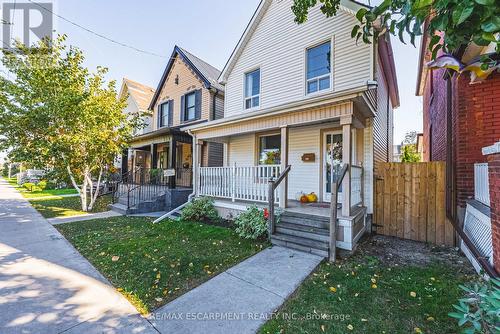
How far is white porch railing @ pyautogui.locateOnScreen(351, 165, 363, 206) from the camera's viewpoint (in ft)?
18.9

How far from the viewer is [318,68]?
24.7 ft

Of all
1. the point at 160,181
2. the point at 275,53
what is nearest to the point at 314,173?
the point at 275,53

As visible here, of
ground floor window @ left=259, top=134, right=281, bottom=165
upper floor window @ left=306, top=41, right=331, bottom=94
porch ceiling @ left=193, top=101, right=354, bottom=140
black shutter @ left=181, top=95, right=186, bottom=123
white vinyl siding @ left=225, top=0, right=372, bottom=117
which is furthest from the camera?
black shutter @ left=181, top=95, right=186, bottom=123

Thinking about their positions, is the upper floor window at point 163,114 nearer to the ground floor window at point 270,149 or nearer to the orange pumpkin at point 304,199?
the ground floor window at point 270,149

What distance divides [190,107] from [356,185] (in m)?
9.86

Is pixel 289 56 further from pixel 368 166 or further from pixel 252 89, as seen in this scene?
pixel 368 166

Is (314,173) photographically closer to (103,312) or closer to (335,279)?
(335,279)

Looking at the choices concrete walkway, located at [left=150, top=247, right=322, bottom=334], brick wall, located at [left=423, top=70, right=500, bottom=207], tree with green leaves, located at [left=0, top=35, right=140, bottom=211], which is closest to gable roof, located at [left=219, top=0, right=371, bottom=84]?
tree with green leaves, located at [left=0, top=35, right=140, bottom=211]

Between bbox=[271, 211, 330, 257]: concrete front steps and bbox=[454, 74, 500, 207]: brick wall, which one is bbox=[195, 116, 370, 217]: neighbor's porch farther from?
bbox=[454, 74, 500, 207]: brick wall

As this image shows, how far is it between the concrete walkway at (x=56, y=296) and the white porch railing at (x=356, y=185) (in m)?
5.09

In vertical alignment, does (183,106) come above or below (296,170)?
above

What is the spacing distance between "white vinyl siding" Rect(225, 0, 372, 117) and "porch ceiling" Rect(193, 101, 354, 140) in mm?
935

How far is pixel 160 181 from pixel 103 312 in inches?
343

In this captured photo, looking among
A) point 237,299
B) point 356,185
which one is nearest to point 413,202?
point 356,185
